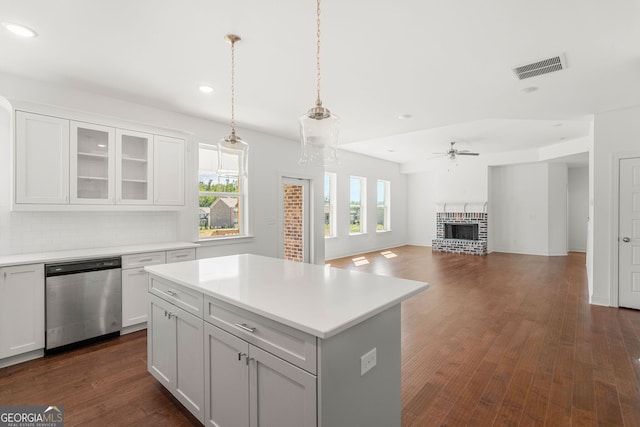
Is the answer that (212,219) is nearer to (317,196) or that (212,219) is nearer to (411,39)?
(317,196)

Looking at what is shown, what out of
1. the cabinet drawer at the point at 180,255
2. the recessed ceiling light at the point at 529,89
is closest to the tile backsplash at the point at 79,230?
the cabinet drawer at the point at 180,255

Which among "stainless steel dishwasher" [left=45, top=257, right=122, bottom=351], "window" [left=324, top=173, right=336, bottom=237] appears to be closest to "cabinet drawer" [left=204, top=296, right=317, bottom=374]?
"stainless steel dishwasher" [left=45, top=257, right=122, bottom=351]

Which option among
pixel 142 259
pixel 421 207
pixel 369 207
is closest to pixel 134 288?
pixel 142 259

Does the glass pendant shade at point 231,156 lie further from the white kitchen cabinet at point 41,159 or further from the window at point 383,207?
the window at point 383,207

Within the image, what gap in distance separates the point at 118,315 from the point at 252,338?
2682 millimetres

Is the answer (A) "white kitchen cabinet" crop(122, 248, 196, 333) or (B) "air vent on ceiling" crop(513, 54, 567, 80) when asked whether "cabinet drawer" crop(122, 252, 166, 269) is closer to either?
(A) "white kitchen cabinet" crop(122, 248, 196, 333)

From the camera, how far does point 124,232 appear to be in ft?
13.0

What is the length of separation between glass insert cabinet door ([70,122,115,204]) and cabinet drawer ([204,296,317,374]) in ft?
8.58

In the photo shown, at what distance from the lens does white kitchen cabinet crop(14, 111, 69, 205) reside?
2988 mm

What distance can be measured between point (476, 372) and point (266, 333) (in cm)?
206

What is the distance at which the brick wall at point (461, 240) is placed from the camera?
8969mm

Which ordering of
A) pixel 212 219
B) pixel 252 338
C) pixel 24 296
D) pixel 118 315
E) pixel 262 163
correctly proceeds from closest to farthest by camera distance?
pixel 252 338, pixel 24 296, pixel 118 315, pixel 212 219, pixel 262 163

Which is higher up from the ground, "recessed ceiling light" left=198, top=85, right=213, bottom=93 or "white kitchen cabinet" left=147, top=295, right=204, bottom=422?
"recessed ceiling light" left=198, top=85, right=213, bottom=93

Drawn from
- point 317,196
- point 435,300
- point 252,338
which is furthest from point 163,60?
point 435,300
